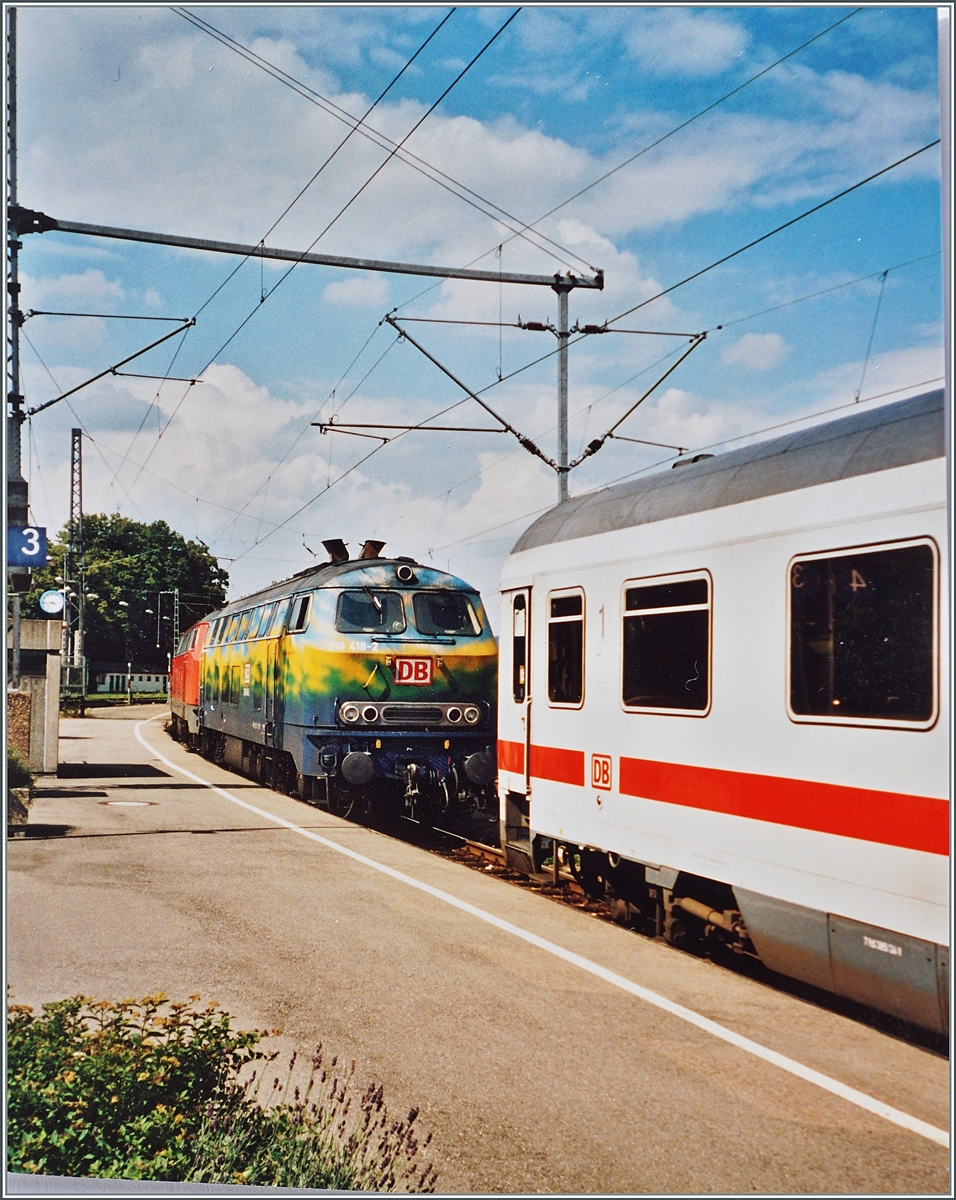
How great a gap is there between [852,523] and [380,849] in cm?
632

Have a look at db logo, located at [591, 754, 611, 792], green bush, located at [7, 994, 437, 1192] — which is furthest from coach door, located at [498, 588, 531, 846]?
green bush, located at [7, 994, 437, 1192]

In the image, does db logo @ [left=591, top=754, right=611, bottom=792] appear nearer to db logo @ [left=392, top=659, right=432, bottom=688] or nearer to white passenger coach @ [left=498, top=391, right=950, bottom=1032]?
white passenger coach @ [left=498, top=391, right=950, bottom=1032]

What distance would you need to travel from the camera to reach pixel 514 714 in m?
9.34

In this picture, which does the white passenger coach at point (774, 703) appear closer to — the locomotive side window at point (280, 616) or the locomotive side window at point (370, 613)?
the locomotive side window at point (370, 613)

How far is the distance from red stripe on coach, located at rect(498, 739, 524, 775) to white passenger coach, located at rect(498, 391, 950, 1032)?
551mm

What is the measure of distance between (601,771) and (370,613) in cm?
645

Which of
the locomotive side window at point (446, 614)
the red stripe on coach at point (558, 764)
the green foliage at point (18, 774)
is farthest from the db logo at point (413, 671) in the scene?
the green foliage at point (18, 774)

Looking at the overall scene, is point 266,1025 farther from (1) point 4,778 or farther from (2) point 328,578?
(2) point 328,578

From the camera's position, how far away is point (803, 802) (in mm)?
5445

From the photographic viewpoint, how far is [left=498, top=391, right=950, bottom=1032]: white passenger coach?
4793 millimetres

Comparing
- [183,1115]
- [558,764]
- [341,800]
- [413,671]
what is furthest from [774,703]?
[341,800]

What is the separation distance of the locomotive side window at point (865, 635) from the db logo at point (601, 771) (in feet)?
6.90

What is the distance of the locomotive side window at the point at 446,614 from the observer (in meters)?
13.8

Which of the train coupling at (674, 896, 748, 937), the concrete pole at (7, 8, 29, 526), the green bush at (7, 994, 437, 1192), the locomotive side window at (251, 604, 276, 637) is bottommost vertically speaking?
the green bush at (7, 994, 437, 1192)
